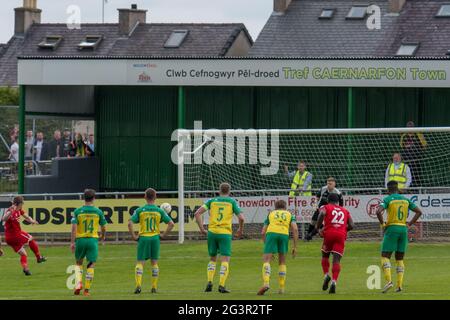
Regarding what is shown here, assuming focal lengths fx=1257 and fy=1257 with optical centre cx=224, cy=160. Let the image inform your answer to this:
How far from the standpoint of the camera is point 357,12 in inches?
2158

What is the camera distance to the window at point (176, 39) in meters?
59.0

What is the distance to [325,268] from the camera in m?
22.8

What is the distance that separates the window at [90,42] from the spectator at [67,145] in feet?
57.7

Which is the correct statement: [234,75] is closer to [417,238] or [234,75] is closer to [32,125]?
[417,238]

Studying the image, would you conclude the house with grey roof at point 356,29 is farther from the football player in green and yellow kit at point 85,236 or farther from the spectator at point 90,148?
the football player in green and yellow kit at point 85,236

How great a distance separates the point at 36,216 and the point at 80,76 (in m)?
5.05

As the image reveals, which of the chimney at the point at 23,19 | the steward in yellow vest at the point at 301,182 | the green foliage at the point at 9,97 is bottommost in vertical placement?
the steward in yellow vest at the point at 301,182

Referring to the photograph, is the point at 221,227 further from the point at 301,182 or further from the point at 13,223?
the point at 301,182

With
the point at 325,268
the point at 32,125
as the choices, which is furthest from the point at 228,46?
the point at 325,268

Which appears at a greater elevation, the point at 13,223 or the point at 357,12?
the point at 357,12

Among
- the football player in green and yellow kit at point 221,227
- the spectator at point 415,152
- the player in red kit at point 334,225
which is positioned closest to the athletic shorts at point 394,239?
the player in red kit at point 334,225

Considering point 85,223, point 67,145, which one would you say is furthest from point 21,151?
point 85,223

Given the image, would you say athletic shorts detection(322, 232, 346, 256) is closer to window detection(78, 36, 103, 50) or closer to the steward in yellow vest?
the steward in yellow vest

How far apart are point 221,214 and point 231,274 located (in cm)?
435
